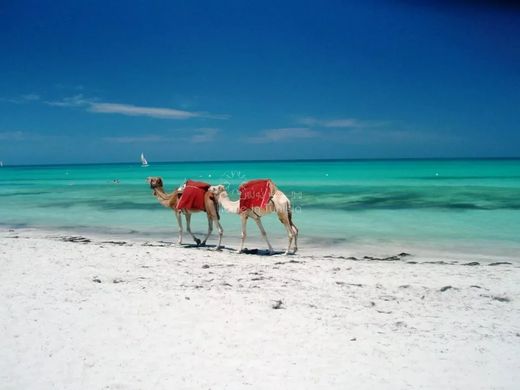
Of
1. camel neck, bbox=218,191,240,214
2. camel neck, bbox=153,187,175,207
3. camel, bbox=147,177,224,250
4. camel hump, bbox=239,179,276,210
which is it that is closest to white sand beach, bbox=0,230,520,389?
camel hump, bbox=239,179,276,210

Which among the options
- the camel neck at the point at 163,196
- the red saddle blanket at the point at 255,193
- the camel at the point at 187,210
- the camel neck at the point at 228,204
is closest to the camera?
the red saddle blanket at the point at 255,193

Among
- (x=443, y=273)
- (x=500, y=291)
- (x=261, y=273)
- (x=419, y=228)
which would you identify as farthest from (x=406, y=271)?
(x=419, y=228)

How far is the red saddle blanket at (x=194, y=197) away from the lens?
32.7 feet

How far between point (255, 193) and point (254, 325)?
4.47 metres

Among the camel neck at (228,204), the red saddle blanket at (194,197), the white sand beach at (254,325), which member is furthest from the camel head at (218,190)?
the white sand beach at (254,325)

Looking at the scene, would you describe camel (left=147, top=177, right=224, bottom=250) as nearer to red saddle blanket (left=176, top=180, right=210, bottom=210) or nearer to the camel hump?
red saddle blanket (left=176, top=180, right=210, bottom=210)

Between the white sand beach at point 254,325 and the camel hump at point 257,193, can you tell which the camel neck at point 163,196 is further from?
the white sand beach at point 254,325

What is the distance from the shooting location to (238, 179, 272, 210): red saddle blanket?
900 centimetres

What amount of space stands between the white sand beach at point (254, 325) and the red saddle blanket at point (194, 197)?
236cm

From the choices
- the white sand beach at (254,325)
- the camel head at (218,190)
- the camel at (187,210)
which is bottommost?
the white sand beach at (254,325)

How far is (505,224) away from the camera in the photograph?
13945mm

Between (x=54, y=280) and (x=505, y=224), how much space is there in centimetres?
1312

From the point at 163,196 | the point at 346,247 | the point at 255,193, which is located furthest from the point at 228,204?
the point at 346,247

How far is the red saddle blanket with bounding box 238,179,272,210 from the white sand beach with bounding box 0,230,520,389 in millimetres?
1753
